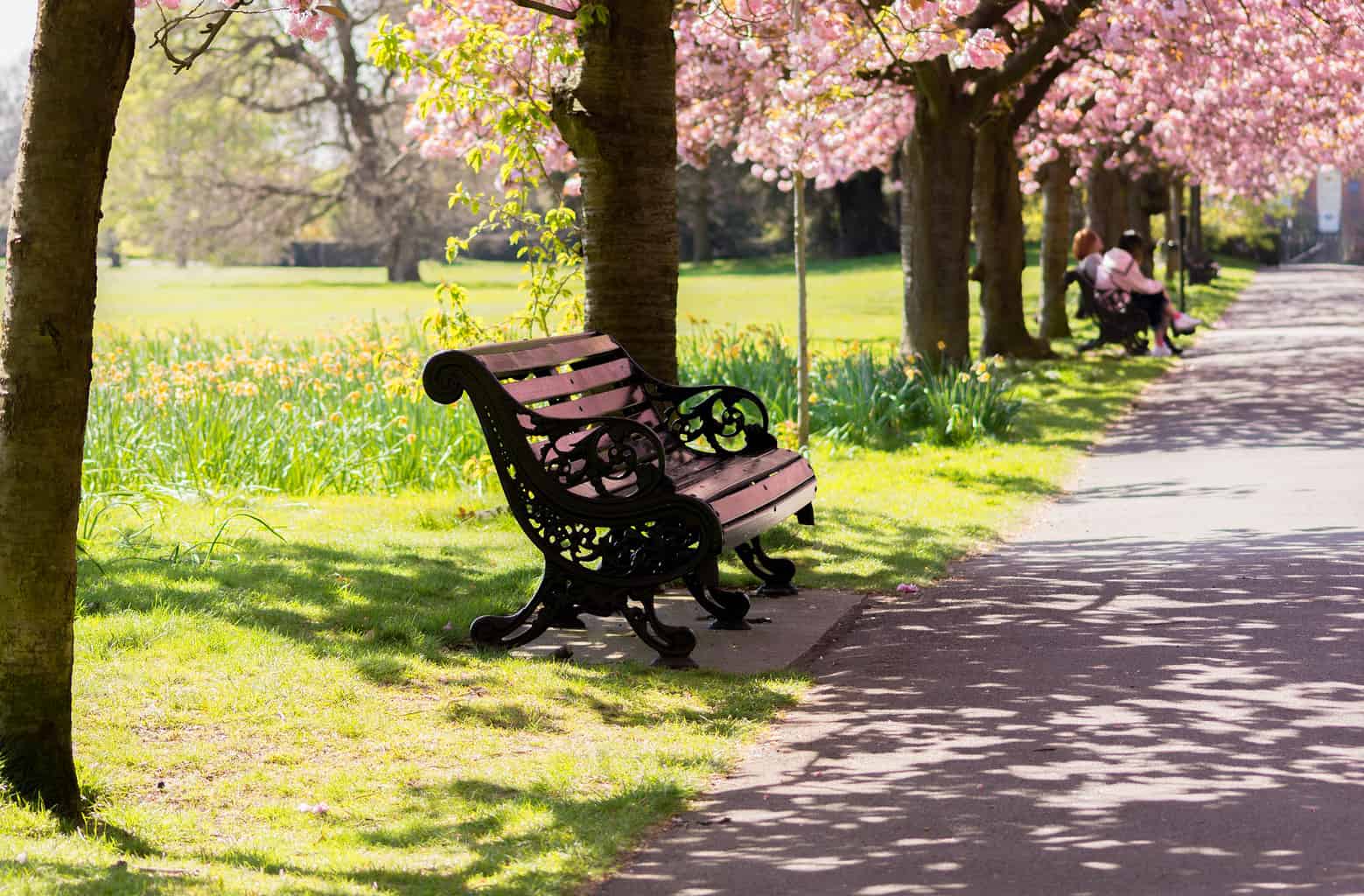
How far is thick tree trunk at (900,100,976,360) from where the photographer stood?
58.0 feet

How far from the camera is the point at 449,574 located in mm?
8445

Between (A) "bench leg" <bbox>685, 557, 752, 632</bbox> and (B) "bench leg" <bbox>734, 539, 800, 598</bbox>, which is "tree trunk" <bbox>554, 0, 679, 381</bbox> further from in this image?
(A) "bench leg" <bbox>685, 557, 752, 632</bbox>

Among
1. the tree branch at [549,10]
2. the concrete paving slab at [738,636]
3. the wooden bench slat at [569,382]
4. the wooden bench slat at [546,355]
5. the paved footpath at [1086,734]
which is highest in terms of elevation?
the tree branch at [549,10]

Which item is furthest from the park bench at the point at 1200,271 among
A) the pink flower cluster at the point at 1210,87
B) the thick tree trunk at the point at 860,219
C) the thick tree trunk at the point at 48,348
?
the thick tree trunk at the point at 48,348

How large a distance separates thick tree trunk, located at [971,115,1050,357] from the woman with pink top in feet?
3.42

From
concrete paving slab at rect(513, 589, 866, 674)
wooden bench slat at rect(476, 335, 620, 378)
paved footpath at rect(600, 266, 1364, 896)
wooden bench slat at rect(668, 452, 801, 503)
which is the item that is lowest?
concrete paving slab at rect(513, 589, 866, 674)

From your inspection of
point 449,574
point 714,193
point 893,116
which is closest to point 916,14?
point 449,574

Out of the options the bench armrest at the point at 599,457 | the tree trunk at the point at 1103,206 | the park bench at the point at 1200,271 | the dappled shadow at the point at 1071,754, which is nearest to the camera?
the dappled shadow at the point at 1071,754

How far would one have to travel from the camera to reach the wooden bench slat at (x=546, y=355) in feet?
23.3

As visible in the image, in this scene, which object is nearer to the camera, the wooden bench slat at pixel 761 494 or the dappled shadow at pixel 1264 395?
the wooden bench slat at pixel 761 494

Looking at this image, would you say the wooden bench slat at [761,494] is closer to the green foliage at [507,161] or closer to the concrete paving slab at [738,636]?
the concrete paving slab at [738,636]

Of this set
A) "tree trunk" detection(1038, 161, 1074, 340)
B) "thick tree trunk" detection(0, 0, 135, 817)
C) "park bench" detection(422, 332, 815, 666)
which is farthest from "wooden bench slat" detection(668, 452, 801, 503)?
"tree trunk" detection(1038, 161, 1074, 340)

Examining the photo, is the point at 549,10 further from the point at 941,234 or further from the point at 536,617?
the point at 941,234

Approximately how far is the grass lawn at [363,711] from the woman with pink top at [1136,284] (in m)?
11.4
